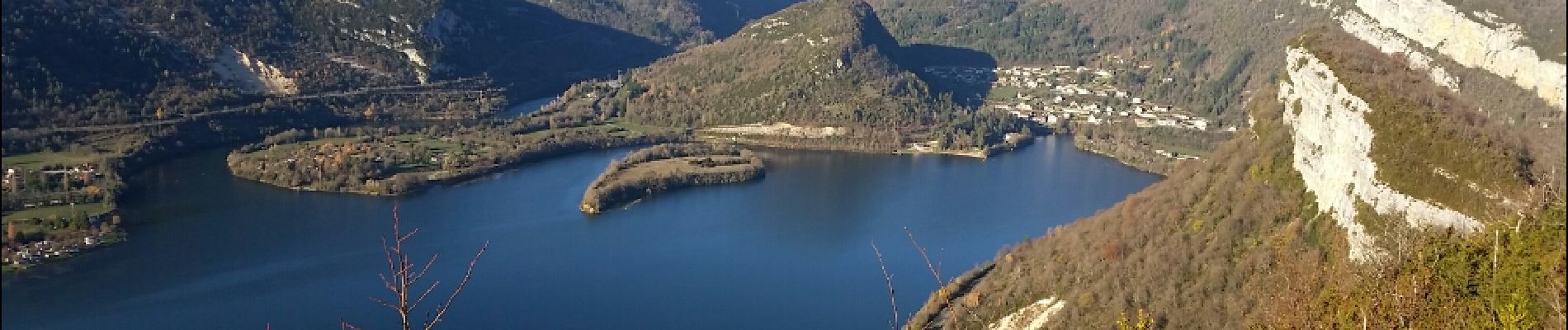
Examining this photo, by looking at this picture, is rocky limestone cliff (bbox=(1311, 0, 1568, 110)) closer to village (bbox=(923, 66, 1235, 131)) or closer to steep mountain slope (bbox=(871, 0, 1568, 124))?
steep mountain slope (bbox=(871, 0, 1568, 124))

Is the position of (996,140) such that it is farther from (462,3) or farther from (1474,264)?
(1474,264)

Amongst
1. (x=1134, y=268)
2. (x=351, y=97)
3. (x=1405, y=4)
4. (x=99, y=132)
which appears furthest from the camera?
(x=351, y=97)

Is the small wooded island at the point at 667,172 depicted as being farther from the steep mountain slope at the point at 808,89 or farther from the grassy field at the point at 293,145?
the grassy field at the point at 293,145

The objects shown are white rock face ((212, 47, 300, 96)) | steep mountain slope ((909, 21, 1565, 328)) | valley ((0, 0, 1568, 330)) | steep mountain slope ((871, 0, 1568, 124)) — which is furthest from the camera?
white rock face ((212, 47, 300, 96))

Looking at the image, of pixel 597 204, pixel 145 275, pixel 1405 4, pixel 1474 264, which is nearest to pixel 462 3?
pixel 597 204

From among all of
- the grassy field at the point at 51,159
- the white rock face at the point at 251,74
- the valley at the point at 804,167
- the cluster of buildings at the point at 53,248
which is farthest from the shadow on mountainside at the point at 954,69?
the cluster of buildings at the point at 53,248

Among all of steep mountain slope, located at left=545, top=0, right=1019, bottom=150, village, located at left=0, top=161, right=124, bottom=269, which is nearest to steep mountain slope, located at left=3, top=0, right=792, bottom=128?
village, located at left=0, top=161, right=124, bottom=269
